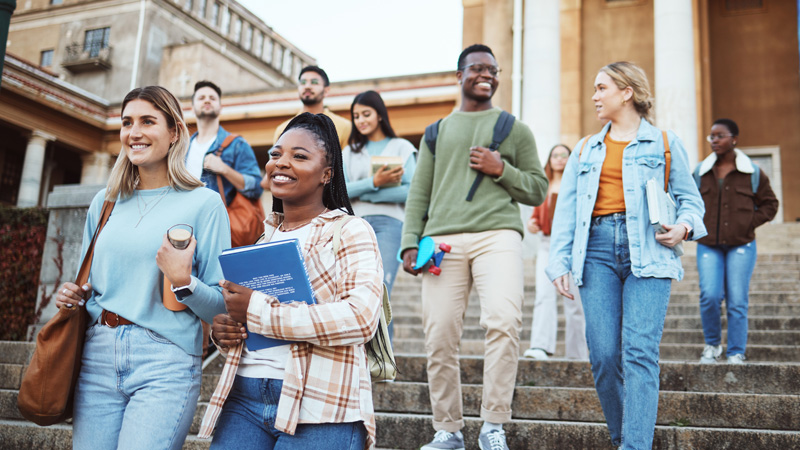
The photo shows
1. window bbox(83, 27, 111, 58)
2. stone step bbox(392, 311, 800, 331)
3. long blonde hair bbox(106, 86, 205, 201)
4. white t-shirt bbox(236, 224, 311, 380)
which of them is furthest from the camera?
window bbox(83, 27, 111, 58)

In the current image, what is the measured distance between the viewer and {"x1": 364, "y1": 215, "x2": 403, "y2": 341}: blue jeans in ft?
15.5

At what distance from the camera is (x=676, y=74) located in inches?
610

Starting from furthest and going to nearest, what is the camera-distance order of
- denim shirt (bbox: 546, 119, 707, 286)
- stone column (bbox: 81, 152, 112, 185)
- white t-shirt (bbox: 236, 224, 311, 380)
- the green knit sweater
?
stone column (bbox: 81, 152, 112, 185)
the green knit sweater
denim shirt (bbox: 546, 119, 707, 286)
white t-shirt (bbox: 236, 224, 311, 380)

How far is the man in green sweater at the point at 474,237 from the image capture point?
12.7ft

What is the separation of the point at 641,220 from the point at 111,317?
2.51 m

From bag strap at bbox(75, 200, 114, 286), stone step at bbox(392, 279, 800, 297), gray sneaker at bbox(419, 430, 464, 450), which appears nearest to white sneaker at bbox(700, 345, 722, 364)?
stone step at bbox(392, 279, 800, 297)

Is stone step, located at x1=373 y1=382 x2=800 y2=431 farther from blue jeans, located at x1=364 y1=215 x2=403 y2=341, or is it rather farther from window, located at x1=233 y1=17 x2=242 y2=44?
window, located at x1=233 y1=17 x2=242 y2=44

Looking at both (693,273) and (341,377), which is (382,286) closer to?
(341,377)

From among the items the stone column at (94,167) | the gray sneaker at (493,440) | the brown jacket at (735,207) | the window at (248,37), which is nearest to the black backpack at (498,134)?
the gray sneaker at (493,440)

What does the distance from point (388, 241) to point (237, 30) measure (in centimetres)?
4385

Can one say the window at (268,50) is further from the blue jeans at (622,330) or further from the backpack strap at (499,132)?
the blue jeans at (622,330)

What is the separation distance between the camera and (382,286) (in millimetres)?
2248

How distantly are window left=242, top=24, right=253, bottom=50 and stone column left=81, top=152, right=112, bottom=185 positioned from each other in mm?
21397

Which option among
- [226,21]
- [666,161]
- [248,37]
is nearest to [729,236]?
[666,161]
